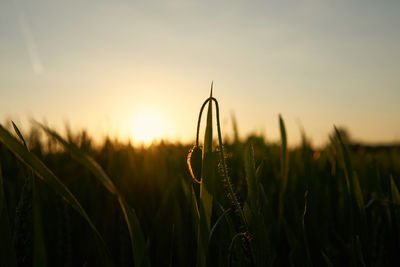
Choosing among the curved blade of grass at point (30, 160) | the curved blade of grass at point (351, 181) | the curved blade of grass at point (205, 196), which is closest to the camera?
the curved blade of grass at point (30, 160)

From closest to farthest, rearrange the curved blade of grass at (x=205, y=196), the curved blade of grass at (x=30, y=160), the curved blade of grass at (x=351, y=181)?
the curved blade of grass at (x=30, y=160)
the curved blade of grass at (x=205, y=196)
the curved blade of grass at (x=351, y=181)

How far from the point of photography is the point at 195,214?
751 mm

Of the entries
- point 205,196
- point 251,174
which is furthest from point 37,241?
point 251,174

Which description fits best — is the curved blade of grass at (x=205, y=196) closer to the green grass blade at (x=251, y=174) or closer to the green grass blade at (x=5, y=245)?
the green grass blade at (x=251, y=174)

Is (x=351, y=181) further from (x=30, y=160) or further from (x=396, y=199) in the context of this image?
(x=30, y=160)

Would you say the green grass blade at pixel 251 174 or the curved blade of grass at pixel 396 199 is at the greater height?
the green grass blade at pixel 251 174

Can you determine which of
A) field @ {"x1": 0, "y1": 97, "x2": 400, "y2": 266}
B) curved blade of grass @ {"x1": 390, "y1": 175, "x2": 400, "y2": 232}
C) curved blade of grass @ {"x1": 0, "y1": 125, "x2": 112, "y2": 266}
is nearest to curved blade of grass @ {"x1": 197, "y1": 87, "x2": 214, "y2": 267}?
Answer: field @ {"x1": 0, "y1": 97, "x2": 400, "y2": 266}

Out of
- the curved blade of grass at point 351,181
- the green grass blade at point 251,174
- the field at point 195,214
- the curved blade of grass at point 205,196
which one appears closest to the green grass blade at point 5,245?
the field at point 195,214

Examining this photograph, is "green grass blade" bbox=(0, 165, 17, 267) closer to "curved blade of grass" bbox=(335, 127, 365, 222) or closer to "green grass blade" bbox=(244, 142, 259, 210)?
"green grass blade" bbox=(244, 142, 259, 210)

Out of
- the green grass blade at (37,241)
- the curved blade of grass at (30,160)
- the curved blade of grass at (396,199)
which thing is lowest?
the curved blade of grass at (396,199)

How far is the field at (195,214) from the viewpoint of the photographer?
0.60 metres

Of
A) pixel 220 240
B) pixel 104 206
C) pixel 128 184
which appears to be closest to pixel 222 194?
pixel 220 240

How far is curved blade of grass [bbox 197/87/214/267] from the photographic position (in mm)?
643

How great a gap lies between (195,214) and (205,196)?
0.12m
